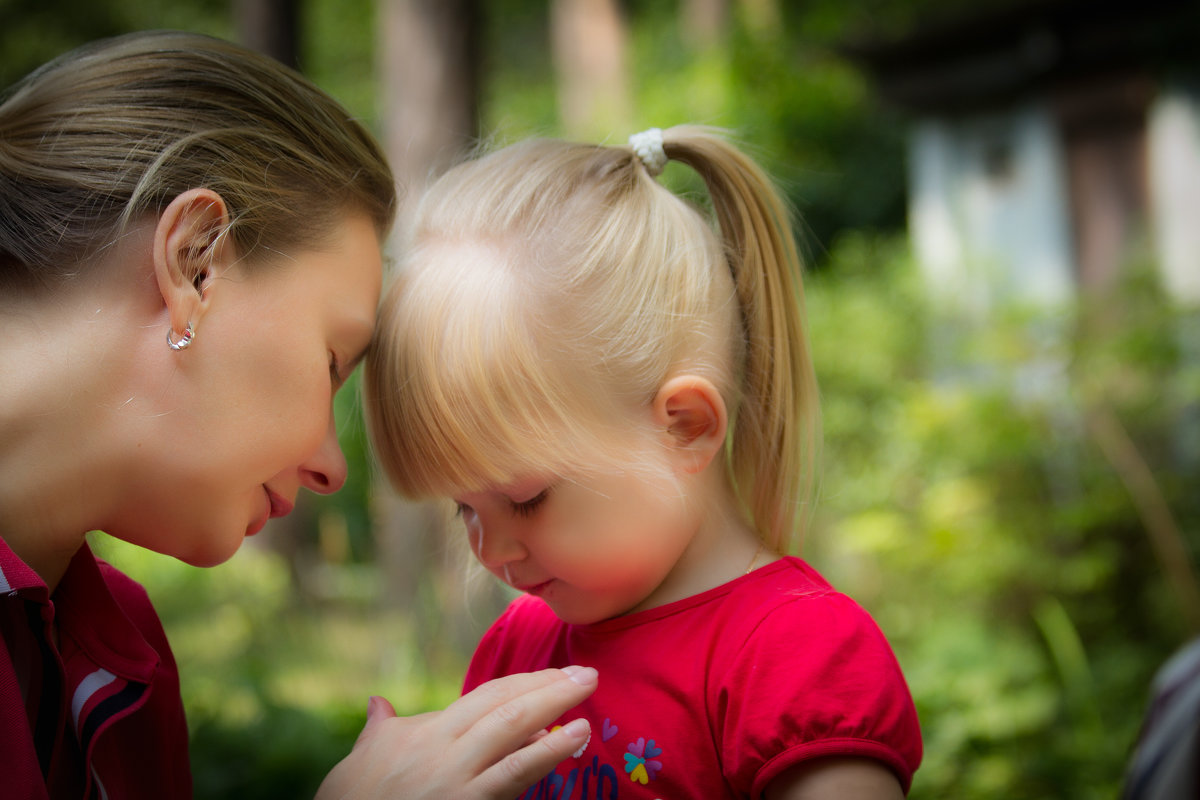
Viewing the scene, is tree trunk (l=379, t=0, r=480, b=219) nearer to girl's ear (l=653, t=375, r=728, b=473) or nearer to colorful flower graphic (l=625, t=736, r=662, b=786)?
girl's ear (l=653, t=375, r=728, b=473)

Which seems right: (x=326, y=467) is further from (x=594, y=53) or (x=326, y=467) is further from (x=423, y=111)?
(x=594, y=53)

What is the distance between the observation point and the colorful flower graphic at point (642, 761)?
1.34 metres

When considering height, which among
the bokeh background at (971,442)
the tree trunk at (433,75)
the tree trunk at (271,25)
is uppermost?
the tree trunk at (271,25)

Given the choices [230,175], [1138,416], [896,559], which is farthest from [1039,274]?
[230,175]

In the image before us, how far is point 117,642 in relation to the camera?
4.77 ft

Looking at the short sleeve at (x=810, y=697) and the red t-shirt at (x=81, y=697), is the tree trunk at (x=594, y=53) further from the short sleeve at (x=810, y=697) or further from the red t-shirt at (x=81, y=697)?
the short sleeve at (x=810, y=697)

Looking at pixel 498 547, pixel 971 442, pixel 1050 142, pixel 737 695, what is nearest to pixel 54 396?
pixel 498 547

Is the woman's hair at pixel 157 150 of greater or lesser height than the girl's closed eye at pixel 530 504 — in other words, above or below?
above

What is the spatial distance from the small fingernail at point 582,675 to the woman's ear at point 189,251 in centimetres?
67

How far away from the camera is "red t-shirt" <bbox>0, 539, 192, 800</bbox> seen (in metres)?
1.21

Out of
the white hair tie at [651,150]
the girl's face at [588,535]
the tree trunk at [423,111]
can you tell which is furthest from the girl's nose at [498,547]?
the tree trunk at [423,111]

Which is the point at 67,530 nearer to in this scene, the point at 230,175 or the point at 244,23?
the point at 230,175

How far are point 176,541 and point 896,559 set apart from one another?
420 cm

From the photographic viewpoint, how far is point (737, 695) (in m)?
1.31
